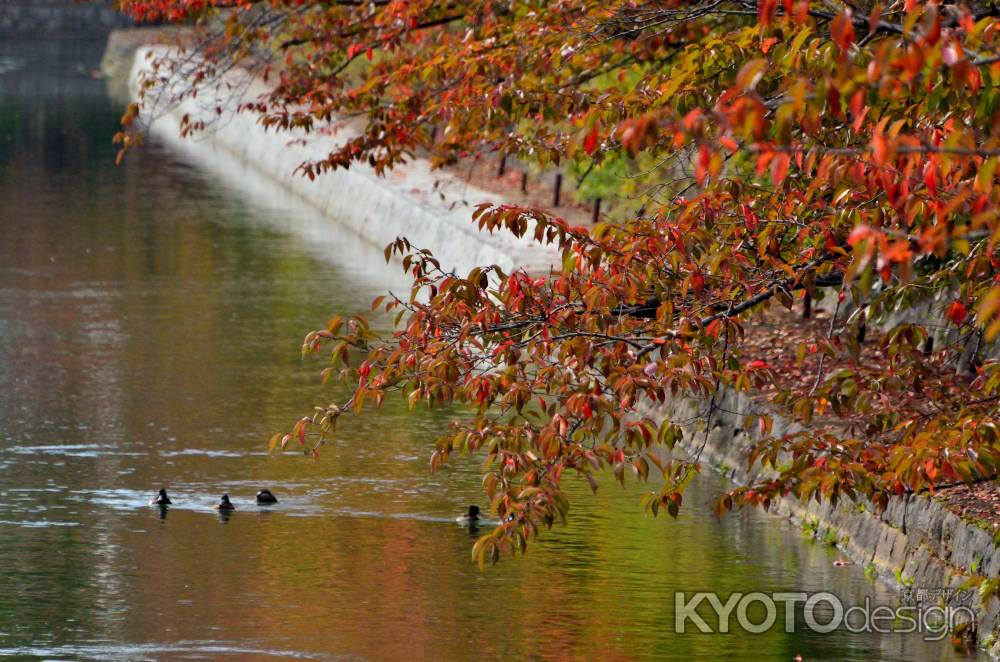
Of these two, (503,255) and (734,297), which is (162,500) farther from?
(503,255)

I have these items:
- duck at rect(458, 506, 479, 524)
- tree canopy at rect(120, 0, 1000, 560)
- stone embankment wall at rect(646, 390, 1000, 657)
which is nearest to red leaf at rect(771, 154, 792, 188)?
tree canopy at rect(120, 0, 1000, 560)

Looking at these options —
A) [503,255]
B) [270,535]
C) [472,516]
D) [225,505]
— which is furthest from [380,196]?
[270,535]

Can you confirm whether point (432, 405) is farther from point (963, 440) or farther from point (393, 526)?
point (393, 526)

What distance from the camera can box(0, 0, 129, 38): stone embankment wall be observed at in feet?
259

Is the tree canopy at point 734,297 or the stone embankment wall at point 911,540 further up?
the tree canopy at point 734,297

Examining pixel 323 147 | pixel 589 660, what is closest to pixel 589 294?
pixel 589 660

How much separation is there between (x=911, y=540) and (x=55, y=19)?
7374 cm

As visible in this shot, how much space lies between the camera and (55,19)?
8000cm

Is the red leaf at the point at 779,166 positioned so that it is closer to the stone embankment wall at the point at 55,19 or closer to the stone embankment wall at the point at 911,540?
the stone embankment wall at the point at 911,540

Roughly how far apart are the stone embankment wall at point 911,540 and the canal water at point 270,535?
0.59 ft

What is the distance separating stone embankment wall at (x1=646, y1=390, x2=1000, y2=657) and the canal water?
0.59 ft

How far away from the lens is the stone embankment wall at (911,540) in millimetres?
9906

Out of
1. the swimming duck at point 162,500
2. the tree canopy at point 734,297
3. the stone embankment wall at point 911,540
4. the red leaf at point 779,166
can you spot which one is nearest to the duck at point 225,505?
the swimming duck at point 162,500

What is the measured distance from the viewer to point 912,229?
8.92 meters
